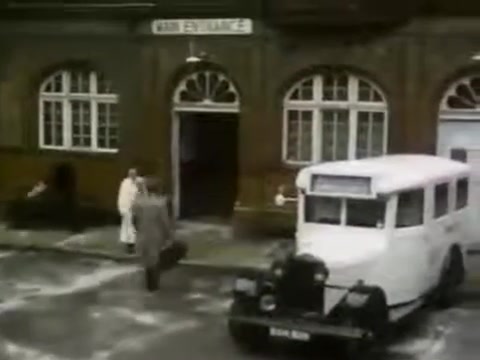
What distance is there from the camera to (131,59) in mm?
21469

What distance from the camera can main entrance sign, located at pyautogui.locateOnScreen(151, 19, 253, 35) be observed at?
66.9 ft

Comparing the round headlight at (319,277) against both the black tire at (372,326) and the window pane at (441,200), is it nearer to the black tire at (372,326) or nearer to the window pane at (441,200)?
the black tire at (372,326)

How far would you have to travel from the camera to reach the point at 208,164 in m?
23.5

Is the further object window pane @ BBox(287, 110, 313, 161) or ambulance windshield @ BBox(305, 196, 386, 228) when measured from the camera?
window pane @ BBox(287, 110, 313, 161)

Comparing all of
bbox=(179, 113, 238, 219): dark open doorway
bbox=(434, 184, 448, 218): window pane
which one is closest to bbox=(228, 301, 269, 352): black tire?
bbox=(434, 184, 448, 218): window pane

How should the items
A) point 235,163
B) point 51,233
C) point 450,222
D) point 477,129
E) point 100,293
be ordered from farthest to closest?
point 235,163, point 51,233, point 477,129, point 100,293, point 450,222

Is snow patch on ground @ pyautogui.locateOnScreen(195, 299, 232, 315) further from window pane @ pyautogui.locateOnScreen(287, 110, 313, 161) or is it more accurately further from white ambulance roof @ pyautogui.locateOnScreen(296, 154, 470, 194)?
window pane @ pyautogui.locateOnScreen(287, 110, 313, 161)

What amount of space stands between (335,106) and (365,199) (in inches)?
257

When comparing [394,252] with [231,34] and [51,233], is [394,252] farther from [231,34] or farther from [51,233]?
[51,233]

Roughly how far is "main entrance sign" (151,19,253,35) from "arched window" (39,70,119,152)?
→ 176 centimetres

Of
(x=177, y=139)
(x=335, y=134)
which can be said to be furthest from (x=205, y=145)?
(x=335, y=134)

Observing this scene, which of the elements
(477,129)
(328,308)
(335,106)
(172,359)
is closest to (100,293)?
(172,359)

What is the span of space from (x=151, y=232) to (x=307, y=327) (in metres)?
4.37

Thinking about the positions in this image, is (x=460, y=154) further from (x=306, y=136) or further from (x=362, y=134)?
(x=306, y=136)
